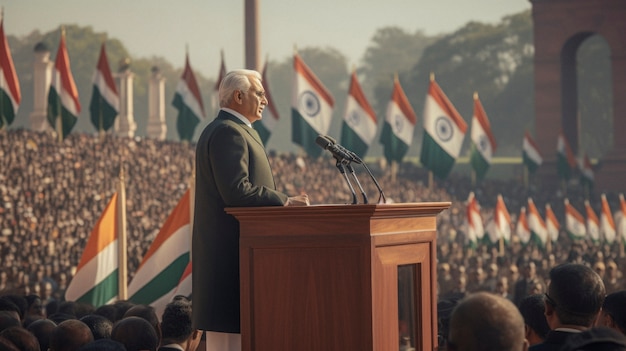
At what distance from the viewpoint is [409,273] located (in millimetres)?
5051

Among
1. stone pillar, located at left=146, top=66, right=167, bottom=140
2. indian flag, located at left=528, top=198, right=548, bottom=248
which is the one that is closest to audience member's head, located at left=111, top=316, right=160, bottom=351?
indian flag, located at left=528, top=198, right=548, bottom=248

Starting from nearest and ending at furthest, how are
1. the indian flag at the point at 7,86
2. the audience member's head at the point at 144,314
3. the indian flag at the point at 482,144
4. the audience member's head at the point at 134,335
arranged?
the audience member's head at the point at 134,335 → the audience member's head at the point at 144,314 → the indian flag at the point at 7,86 → the indian flag at the point at 482,144

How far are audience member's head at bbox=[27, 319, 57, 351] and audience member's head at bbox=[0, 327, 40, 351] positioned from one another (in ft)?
2.59

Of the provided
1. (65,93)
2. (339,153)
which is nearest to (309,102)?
(65,93)

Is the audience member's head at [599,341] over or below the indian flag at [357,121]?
below

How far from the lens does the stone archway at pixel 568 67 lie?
173 feet

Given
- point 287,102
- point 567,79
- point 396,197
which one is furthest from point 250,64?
point 287,102

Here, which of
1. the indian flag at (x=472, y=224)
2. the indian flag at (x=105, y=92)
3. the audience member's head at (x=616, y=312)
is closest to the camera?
the audience member's head at (x=616, y=312)

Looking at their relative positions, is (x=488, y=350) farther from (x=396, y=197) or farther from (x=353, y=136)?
(x=396, y=197)

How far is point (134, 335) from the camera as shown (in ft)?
20.1

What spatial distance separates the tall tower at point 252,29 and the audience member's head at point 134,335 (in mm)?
43628

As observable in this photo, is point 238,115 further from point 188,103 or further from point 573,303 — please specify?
point 188,103

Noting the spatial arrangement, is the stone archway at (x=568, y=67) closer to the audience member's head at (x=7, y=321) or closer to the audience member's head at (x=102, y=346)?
the audience member's head at (x=7, y=321)

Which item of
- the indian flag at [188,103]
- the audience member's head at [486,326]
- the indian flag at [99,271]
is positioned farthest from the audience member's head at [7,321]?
the indian flag at [188,103]
